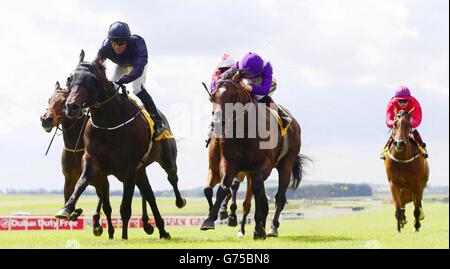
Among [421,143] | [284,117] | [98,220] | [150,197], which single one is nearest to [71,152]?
[98,220]

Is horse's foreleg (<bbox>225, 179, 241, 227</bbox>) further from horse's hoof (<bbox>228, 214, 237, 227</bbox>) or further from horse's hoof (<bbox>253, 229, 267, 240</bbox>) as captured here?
horse's hoof (<bbox>253, 229, 267, 240</bbox>)

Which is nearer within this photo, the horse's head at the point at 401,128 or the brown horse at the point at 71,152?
the brown horse at the point at 71,152

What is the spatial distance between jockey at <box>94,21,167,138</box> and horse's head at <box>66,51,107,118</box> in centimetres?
27

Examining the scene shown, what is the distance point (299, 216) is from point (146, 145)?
34.0m

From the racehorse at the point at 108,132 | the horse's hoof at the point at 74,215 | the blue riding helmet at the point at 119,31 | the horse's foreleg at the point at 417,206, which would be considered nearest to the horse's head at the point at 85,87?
the racehorse at the point at 108,132

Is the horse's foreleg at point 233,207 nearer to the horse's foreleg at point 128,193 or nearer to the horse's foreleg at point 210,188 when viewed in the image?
the horse's foreleg at point 210,188

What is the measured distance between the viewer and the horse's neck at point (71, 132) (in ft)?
46.9

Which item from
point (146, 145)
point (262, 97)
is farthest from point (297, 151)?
point (146, 145)

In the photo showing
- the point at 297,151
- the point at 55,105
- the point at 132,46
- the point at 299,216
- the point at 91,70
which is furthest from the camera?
the point at 299,216

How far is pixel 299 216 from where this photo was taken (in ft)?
152

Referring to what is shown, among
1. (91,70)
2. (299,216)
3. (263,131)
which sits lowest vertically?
(299,216)

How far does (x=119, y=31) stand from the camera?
12.7 meters

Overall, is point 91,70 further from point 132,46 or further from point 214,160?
point 214,160

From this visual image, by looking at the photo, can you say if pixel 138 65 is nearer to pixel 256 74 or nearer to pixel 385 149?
pixel 256 74
